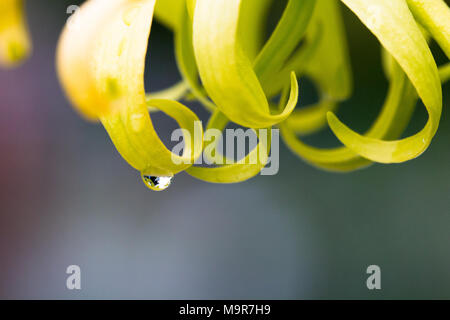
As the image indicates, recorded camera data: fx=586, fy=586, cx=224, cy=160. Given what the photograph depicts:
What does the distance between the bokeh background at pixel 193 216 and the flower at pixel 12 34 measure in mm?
889

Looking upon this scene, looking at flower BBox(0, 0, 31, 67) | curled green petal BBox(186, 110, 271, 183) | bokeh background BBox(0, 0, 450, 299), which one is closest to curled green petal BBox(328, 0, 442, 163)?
curled green petal BBox(186, 110, 271, 183)

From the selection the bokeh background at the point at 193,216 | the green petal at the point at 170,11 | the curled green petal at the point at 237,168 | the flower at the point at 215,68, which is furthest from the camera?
the bokeh background at the point at 193,216

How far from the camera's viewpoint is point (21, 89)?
166cm

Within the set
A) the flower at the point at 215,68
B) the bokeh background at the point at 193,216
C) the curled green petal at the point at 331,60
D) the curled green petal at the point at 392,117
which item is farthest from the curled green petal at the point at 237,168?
the bokeh background at the point at 193,216

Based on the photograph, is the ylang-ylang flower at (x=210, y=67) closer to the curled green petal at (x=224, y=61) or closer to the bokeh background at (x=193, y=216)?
the curled green petal at (x=224, y=61)

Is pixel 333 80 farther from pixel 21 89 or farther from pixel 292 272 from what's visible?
pixel 21 89

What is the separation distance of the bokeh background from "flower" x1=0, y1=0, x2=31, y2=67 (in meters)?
0.89

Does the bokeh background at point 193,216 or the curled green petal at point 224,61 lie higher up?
the bokeh background at point 193,216

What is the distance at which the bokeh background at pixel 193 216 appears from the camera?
1.36m

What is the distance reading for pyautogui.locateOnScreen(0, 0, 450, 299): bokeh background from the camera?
1.36m

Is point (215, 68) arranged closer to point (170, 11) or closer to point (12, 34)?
point (12, 34)

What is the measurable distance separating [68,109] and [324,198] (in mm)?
804

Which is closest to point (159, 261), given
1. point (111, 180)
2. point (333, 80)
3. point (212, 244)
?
point (212, 244)

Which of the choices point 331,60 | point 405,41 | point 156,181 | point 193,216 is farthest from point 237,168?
point 193,216
